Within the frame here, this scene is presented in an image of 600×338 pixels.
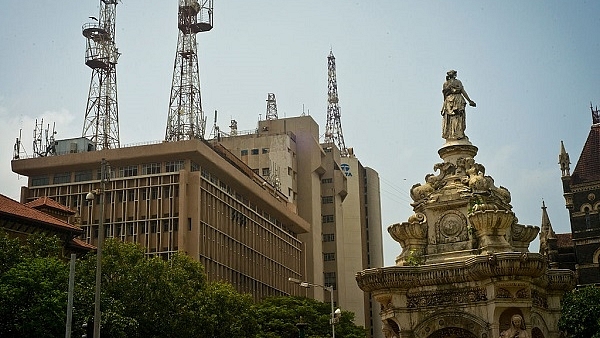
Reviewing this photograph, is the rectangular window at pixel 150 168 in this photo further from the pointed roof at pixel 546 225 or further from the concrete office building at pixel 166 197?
the pointed roof at pixel 546 225

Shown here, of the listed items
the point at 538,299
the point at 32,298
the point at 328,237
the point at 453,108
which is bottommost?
the point at 538,299

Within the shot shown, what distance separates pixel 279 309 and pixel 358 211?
78.6 m

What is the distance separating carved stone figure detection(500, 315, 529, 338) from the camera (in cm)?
2411

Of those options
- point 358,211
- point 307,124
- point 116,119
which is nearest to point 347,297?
point 358,211

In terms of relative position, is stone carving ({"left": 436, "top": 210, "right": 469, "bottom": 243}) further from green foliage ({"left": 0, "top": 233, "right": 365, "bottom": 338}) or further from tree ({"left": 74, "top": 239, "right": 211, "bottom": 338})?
tree ({"left": 74, "top": 239, "right": 211, "bottom": 338})

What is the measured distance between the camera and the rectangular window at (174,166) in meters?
77.9

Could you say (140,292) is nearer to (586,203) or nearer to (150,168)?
(150,168)

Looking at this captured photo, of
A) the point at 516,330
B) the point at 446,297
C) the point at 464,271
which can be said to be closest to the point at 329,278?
the point at 446,297

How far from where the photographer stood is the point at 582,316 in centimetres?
4862

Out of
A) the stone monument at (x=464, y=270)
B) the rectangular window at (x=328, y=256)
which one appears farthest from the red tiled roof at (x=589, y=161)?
the rectangular window at (x=328, y=256)

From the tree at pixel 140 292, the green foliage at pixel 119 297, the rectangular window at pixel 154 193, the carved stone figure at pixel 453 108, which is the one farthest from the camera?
the rectangular window at pixel 154 193

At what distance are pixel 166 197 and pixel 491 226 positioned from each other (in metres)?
54.8

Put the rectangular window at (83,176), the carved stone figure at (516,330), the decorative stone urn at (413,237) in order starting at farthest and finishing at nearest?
the rectangular window at (83,176)
the decorative stone urn at (413,237)
the carved stone figure at (516,330)

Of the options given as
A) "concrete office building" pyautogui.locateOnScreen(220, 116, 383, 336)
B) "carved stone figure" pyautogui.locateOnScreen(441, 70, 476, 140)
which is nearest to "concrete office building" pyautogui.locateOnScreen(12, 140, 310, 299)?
"concrete office building" pyautogui.locateOnScreen(220, 116, 383, 336)
